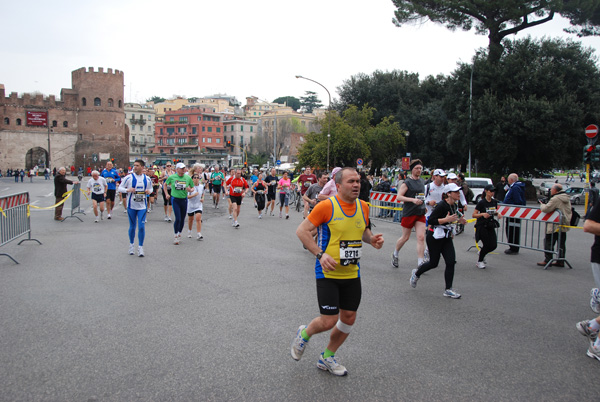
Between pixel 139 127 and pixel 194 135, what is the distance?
16.8 metres

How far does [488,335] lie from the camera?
204 inches

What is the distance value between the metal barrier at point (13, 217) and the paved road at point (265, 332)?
539 millimetres

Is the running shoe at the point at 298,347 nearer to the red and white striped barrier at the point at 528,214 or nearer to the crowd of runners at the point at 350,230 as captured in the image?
the crowd of runners at the point at 350,230

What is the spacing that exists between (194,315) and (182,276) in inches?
88.0

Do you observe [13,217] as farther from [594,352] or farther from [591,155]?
[591,155]

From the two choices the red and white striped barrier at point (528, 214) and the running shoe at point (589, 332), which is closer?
the running shoe at point (589, 332)

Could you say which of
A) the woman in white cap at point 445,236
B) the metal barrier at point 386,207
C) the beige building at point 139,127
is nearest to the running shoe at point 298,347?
the woman in white cap at point 445,236

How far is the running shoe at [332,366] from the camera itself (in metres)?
4.10

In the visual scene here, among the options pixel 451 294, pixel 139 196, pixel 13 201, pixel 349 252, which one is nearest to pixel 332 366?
pixel 349 252

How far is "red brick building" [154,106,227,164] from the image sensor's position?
375ft

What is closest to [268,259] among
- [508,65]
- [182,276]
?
[182,276]

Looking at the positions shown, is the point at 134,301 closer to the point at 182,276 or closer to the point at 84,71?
the point at 182,276

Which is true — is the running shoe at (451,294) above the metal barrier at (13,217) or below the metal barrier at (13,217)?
below

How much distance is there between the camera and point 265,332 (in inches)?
203
